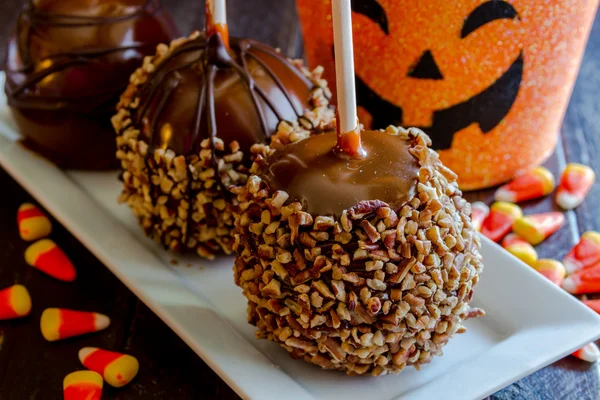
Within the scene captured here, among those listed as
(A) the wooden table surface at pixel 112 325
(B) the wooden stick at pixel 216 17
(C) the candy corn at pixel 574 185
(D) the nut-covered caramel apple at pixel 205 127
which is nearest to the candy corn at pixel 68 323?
(A) the wooden table surface at pixel 112 325

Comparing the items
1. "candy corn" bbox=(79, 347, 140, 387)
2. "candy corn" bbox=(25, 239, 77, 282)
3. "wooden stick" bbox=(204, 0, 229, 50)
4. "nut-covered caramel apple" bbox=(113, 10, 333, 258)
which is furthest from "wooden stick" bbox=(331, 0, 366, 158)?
"candy corn" bbox=(25, 239, 77, 282)

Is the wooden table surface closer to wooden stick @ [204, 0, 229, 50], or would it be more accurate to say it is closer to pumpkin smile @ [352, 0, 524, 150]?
pumpkin smile @ [352, 0, 524, 150]

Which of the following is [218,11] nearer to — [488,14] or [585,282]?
[488,14]

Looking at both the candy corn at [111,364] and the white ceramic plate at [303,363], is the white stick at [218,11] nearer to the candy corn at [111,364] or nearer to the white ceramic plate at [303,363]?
the white ceramic plate at [303,363]

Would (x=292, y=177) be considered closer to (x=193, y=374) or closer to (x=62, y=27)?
(x=193, y=374)

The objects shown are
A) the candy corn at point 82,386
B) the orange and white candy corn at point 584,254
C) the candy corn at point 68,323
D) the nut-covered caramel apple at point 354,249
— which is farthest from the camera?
the orange and white candy corn at point 584,254

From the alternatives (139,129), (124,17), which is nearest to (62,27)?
(124,17)
